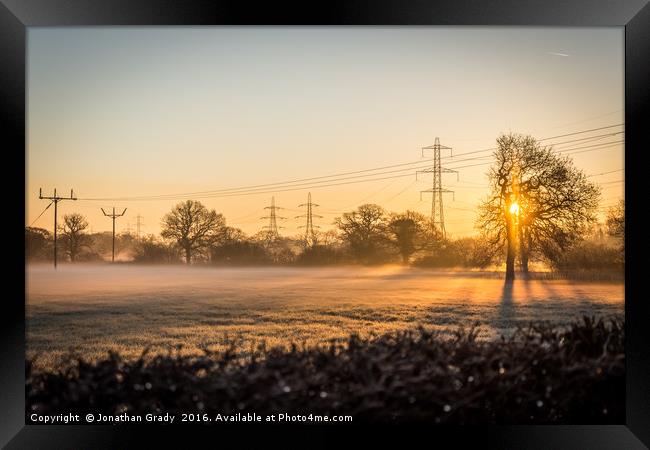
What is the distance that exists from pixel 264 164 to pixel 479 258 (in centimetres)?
198

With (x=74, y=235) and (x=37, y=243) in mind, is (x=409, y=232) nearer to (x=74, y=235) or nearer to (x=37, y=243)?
(x=74, y=235)

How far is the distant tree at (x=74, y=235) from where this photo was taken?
14.4ft

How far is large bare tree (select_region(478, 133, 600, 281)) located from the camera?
4387 millimetres

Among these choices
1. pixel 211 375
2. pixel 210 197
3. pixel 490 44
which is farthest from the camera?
pixel 210 197

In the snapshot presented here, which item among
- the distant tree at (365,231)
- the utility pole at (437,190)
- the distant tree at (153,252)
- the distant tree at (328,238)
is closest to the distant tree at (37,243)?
the distant tree at (153,252)

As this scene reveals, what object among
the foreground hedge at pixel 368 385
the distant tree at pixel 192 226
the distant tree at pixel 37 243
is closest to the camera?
the foreground hedge at pixel 368 385

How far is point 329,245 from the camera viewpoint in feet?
15.9

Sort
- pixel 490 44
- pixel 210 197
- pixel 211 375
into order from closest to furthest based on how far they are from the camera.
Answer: pixel 211 375, pixel 490 44, pixel 210 197

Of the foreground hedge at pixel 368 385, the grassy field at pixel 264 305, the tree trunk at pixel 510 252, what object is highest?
the tree trunk at pixel 510 252

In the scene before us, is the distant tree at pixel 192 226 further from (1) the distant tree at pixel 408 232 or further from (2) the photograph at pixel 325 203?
(1) the distant tree at pixel 408 232

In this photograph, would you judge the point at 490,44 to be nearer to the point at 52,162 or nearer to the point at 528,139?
the point at 528,139

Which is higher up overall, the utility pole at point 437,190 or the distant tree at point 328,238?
the utility pole at point 437,190

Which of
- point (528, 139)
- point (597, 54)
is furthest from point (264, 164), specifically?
point (597, 54)

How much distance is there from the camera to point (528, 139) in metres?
4.32
